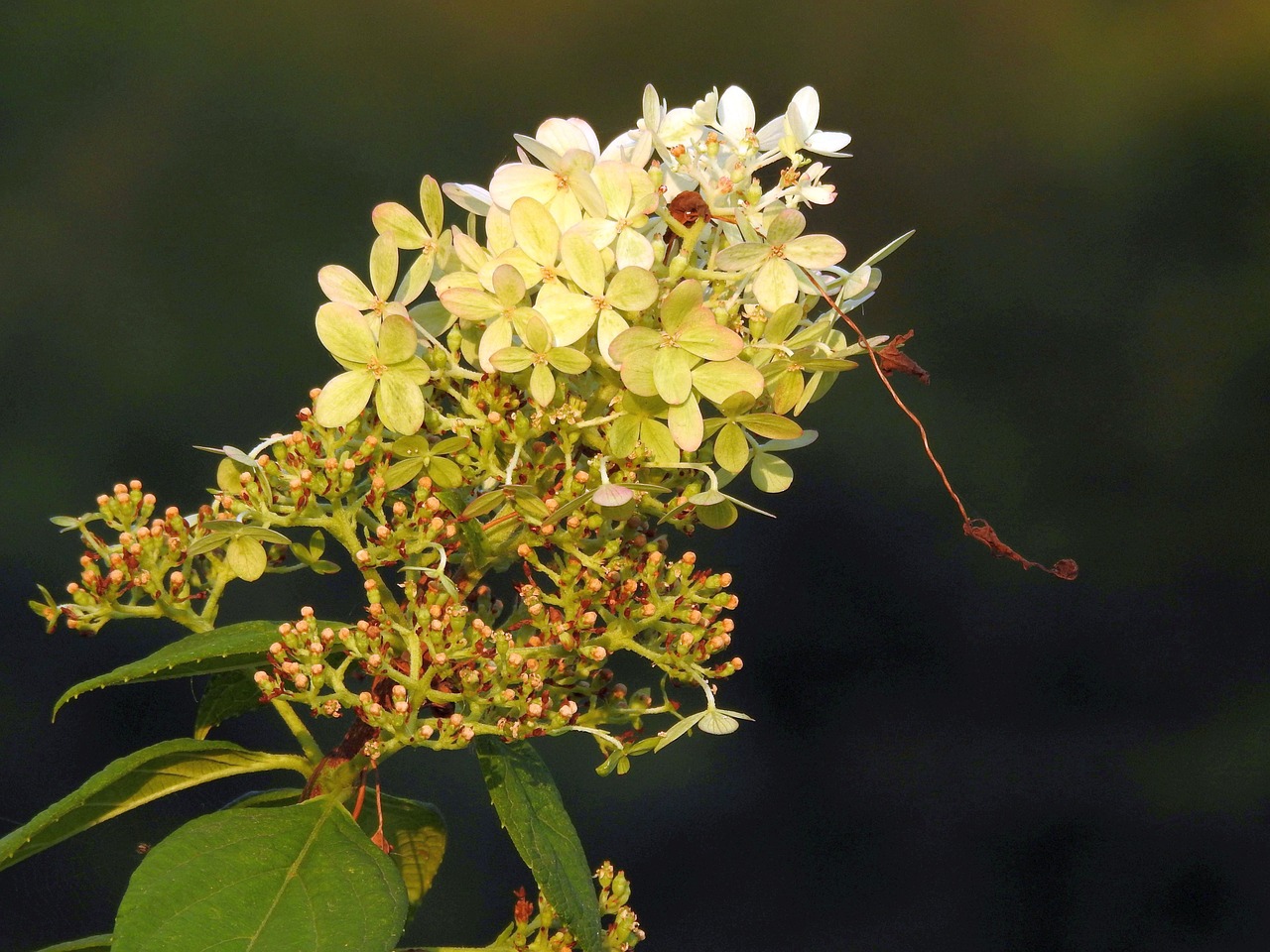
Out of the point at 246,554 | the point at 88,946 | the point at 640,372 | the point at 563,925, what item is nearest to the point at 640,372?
the point at 640,372

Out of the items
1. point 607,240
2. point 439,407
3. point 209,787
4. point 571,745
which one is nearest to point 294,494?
point 439,407

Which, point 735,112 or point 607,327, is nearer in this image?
point 607,327

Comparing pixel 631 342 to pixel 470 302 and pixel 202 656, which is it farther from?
pixel 202 656

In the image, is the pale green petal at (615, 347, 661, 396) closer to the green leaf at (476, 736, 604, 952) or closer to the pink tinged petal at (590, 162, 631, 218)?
the pink tinged petal at (590, 162, 631, 218)

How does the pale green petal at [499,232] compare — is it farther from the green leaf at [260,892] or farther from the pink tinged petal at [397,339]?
the green leaf at [260,892]

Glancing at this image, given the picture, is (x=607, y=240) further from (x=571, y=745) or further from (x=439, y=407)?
(x=571, y=745)

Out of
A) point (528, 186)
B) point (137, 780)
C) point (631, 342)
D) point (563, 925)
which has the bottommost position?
point (563, 925)

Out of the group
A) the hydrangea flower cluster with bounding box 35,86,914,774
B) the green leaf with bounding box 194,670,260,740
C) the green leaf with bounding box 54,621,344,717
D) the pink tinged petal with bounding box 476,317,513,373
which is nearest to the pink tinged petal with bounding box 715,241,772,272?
the hydrangea flower cluster with bounding box 35,86,914,774
